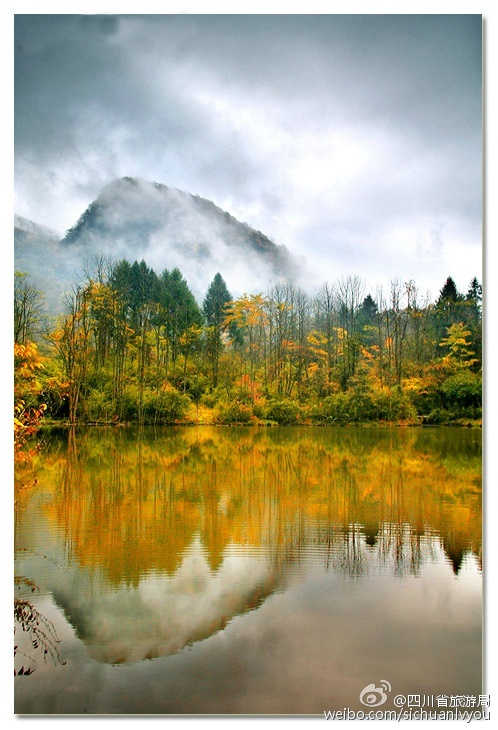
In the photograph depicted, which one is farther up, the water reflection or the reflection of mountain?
the water reflection

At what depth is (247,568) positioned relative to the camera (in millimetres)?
3639

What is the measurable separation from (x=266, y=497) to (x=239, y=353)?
1290 millimetres

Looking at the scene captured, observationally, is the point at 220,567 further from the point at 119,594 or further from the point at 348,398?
the point at 348,398

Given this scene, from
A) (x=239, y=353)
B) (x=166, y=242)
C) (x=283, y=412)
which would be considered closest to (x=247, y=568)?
(x=283, y=412)

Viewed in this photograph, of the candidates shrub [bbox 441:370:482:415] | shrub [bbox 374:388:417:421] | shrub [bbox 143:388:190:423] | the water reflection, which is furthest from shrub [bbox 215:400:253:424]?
shrub [bbox 441:370:482:415]

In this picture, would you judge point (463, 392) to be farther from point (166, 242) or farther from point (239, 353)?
point (166, 242)

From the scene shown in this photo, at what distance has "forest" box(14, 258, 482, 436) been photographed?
462 cm

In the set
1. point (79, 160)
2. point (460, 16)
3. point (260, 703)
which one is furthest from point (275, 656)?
point (460, 16)

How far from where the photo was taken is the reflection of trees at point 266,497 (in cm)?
374

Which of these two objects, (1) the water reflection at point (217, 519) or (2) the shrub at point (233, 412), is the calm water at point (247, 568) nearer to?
(1) the water reflection at point (217, 519)

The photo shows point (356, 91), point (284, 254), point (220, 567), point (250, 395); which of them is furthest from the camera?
point (250, 395)

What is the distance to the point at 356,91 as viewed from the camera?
13.3ft

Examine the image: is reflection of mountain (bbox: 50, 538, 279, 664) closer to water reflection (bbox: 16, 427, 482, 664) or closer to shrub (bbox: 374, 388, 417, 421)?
water reflection (bbox: 16, 427, 482, 664)
